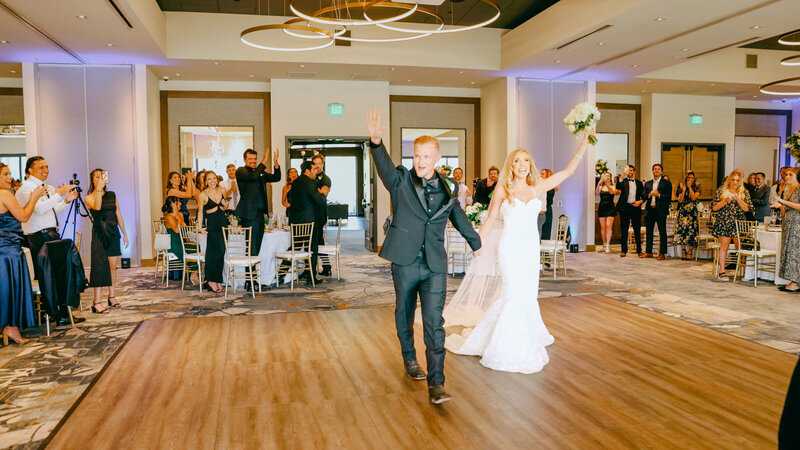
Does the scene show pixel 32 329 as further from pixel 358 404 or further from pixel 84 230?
pixel 84 230

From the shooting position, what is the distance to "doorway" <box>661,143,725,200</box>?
15.3 metres

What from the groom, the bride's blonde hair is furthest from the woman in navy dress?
the bride's blonde hair

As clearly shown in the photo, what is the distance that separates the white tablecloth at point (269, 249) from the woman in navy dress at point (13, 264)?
3187 mm

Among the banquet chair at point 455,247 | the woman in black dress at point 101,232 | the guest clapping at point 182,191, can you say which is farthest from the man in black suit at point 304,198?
the woman in black dress at point 101,232

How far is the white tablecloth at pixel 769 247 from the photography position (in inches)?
341

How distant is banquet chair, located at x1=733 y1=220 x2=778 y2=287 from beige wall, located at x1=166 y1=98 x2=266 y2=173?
31.1 ft

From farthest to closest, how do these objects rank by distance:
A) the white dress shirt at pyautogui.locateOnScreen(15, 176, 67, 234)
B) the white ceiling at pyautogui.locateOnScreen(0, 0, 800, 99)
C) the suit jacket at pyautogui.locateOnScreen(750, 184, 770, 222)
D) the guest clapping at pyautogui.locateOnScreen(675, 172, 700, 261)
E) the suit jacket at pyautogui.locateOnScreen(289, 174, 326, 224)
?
the guest clapping at pyautogui.locateOnScreen(675, 172, 700, 261) → the suit jacket at pyautogui.locateOnScreen(750, 184, 770, 222) → the suit jacket at pyautogui.locateOnScreen(289, 174, 326, 224) → the white ceiling at pyautogui.locateOnScreen(0, 0, 800, 99) → the white dress shirt at pyautogui.locateOnScreen(15, 176, 67, 234)

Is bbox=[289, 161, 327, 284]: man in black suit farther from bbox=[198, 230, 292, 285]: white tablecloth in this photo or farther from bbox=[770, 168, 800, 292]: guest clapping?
bbox=[770, 168, 800, 292]: guest clapping

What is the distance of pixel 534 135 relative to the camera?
12961 millimetres

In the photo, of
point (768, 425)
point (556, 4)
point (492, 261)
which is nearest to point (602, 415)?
point (768, 425)

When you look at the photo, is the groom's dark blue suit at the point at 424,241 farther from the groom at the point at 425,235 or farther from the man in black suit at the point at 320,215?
the man in black suit at the point at 320,215

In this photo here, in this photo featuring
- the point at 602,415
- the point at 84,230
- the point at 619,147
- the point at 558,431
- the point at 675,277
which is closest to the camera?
the point at 558,431

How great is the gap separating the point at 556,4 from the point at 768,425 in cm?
808

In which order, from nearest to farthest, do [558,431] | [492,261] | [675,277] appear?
[558,431], [492,261], [675,277]
